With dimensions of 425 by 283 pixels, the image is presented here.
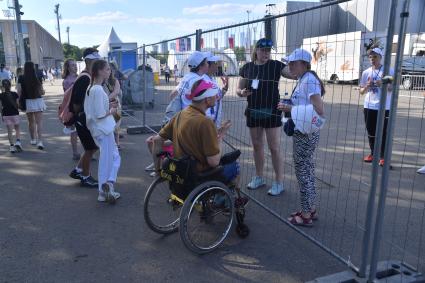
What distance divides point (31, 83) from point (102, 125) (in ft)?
11.6

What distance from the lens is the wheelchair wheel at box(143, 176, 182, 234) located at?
3.81 meters

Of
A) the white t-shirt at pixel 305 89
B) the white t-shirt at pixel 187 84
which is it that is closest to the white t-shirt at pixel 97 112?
the white t-shirt at pixel 187 84

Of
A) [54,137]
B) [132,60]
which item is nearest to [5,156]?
[54,137]

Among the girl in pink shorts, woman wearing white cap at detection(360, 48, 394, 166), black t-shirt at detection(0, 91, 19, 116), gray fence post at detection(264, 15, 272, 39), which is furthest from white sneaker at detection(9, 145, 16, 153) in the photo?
woman wearing white cap at detection(360, 48, 394, 166)

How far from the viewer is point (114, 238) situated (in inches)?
153

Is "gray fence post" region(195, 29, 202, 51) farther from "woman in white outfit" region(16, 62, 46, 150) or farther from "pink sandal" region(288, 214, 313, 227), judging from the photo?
"woman in white outfit" region(16, 62, 46, 150)

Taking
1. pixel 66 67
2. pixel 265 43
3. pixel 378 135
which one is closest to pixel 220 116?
pixel 265 43

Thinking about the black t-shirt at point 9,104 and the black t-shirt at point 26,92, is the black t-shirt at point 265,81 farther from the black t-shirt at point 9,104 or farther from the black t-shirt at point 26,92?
the black t-shirt at point 9,104

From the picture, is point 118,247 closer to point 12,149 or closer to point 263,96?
point 263,96

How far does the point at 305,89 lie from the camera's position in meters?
3.65

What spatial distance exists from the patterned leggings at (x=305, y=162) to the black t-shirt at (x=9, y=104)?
5884 millimetres

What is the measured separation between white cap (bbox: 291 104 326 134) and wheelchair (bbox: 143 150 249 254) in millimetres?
647

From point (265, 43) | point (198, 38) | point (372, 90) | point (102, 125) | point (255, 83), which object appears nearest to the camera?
point (265, 43)

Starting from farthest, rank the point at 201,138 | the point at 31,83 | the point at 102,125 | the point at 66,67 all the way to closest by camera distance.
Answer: the point at 31,83
the point at 66,67
the point at 102,125
the point at 201,138
